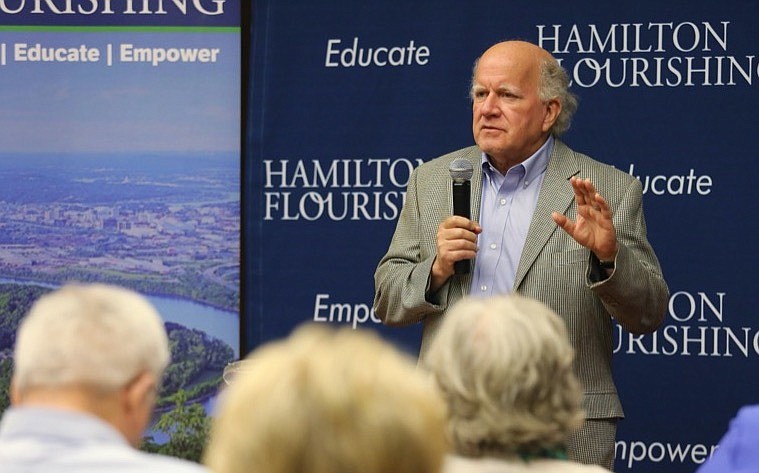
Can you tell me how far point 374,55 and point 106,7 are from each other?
1143 millimetres

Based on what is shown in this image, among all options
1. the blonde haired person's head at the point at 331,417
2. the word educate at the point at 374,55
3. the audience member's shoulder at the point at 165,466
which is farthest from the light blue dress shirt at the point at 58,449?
the word educate at the point at 374,55

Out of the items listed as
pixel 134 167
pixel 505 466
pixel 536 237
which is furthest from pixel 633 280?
pixel 134 167

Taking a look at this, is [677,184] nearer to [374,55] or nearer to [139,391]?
[374,55]

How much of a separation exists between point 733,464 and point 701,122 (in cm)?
299

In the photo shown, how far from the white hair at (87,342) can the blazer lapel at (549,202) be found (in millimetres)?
1964

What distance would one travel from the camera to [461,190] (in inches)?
146

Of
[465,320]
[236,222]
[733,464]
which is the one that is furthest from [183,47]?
[733,464]

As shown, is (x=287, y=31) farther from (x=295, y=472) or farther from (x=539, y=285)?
(x=295, y=472)

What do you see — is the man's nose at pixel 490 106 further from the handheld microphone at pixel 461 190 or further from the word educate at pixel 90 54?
the word educate at pixel 90 54

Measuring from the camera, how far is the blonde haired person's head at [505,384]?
224 centimetres

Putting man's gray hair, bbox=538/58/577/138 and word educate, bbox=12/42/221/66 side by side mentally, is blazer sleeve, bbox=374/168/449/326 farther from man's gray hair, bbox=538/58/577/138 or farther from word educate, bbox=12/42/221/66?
word educate, bbox=12/42/221/66

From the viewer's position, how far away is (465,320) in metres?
2.31

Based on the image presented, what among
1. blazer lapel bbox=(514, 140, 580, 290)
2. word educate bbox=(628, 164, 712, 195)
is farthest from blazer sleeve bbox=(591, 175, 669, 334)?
word educate bbox=(628, 164, 712, 195)

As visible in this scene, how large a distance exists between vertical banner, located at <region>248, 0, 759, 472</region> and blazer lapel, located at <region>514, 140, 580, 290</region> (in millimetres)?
1053
